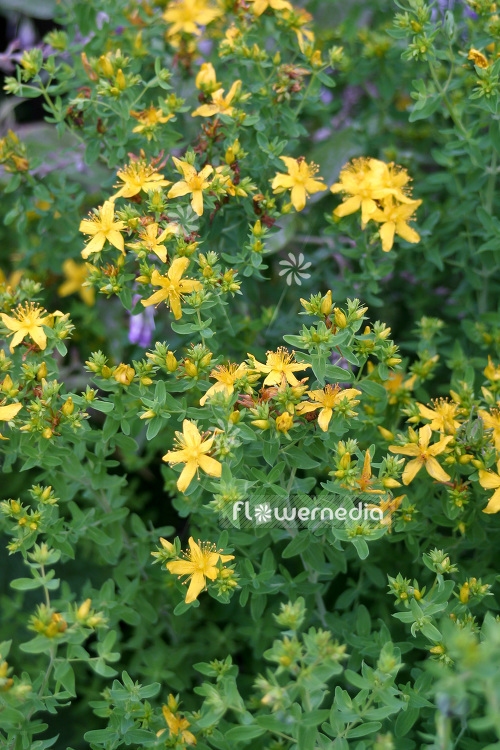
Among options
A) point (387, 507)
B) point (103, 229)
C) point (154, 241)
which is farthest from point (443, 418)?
point (103, 229)

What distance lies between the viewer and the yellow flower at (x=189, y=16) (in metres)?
1.90

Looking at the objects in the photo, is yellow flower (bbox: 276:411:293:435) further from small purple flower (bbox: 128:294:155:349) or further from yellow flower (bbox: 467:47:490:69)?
yellow flower (bbox: 467:47:490:69)

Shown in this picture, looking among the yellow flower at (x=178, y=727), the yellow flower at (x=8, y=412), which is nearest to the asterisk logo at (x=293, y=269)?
the yellow flower at (x=8, y=412)

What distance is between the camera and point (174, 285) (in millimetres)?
1438

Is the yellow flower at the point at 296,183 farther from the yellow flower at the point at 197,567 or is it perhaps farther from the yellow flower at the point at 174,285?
the yellow flower at the point at 197,567

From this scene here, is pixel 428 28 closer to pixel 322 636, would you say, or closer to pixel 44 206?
pixel 44 206

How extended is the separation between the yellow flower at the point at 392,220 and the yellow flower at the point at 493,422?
414 millimetres

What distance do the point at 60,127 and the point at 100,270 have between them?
46 centimetres

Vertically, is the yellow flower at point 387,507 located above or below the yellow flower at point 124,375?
below

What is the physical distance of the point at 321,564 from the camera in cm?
148

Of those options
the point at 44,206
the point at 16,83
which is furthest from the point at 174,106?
the point at 44,206

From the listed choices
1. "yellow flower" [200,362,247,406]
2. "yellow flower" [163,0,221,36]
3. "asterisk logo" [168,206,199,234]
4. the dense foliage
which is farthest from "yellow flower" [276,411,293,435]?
"yellow flower" [163,0,221,36]

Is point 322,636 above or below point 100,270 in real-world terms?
below

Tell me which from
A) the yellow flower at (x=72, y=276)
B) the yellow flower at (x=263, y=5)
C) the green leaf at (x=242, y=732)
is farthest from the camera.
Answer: the yellow flower at (x=72, y=276)
